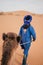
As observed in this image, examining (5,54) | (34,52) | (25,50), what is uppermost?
(5,54)

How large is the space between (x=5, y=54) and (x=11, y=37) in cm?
37

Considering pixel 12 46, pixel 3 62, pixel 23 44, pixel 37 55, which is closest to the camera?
pixel 3 62

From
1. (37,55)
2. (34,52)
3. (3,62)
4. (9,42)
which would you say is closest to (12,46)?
(9,42)

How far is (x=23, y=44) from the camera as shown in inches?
166

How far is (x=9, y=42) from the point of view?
2.87m

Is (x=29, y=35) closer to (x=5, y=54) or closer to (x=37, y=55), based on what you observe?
(x=5, y=54)

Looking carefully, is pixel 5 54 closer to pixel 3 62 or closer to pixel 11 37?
pixel 3 62

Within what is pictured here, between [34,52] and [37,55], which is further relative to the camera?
[34,52]

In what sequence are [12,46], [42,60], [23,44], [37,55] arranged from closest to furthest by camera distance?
[12,46] → [23,44] → [42,60] → [37,55]

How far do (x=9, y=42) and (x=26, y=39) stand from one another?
1.42 metres

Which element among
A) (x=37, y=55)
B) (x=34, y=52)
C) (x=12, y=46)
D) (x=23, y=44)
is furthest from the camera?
(x=34, y=52)

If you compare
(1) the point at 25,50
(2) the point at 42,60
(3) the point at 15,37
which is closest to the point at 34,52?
(2) the point at 42,60

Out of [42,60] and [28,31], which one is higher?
[28,31]

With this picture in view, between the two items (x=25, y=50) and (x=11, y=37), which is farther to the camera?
(x=25, y=50)
